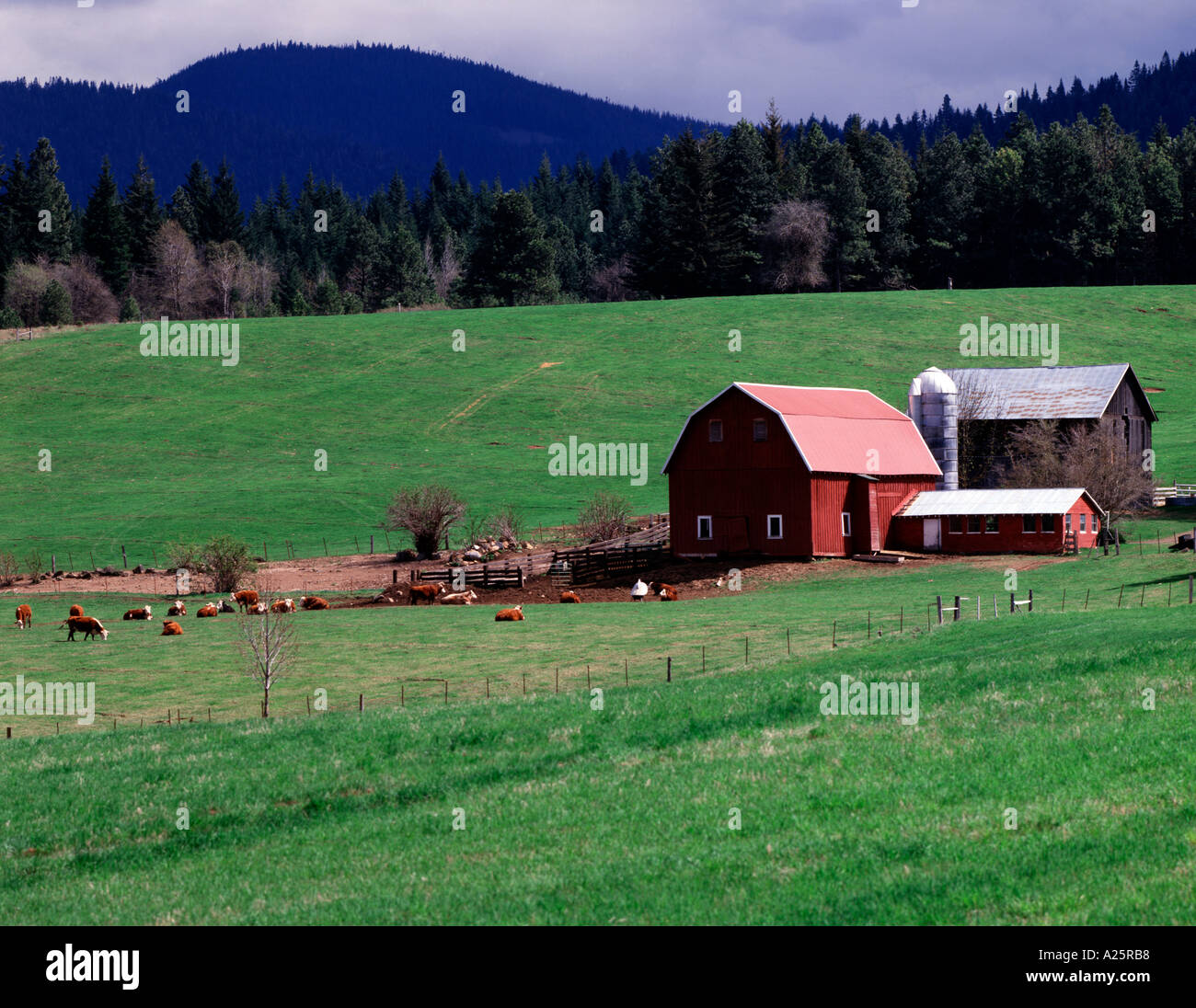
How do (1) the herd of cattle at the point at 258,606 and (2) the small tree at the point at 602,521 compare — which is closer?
(1) the herd of cattle at the point at 258,606

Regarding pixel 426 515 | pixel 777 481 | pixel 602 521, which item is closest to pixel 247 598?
pixel 426 515

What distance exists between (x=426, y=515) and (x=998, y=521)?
26.7 metres

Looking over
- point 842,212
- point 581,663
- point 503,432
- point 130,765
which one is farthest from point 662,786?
point 842,212

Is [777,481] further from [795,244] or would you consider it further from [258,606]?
[795,244]

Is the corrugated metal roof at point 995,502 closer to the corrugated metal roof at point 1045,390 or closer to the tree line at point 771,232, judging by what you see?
the corrugated metal roof at point 1045,390

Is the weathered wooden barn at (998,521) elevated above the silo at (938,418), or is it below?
below

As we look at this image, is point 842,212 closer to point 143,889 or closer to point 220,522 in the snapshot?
point 220,522

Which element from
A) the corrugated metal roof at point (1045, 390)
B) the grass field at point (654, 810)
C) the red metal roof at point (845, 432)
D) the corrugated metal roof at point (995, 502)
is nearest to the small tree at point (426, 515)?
the red metal roof at point (845, 432)

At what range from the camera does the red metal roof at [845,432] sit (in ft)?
192

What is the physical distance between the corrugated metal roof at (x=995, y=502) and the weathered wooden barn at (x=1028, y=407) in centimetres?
1382

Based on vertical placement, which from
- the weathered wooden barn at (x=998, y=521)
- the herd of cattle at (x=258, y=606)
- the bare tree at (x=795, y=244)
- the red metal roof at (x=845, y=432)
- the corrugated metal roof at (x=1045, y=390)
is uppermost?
the bare tree at (x=795, y=244)

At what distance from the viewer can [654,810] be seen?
1466cm

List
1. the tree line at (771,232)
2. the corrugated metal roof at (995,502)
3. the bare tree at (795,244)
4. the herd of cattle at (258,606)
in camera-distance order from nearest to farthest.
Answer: the herd of cattle at (258,606)
the corrugated metal roof at (995,502)
the bare tree at (795,244)
the tree line at (771,232)

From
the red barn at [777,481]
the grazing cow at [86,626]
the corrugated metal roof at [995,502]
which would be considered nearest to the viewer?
the grazing cow at [86,626]
